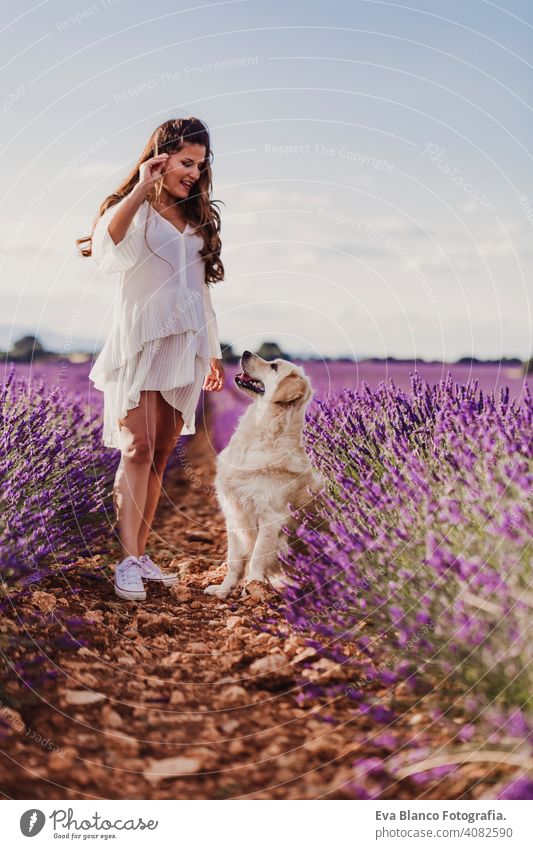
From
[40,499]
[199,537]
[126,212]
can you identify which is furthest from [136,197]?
[199,537]

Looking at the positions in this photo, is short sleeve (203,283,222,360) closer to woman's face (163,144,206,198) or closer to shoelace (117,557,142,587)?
woman's face (163,144,206,198)

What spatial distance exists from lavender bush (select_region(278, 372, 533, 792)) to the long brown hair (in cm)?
112

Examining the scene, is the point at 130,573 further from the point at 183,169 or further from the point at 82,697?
the point at 183,169

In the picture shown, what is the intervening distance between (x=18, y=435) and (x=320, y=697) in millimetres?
2088

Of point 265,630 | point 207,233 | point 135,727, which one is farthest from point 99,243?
point 135,727

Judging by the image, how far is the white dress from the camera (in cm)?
370

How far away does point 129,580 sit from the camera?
3797mm

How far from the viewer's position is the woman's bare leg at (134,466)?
12.4ft

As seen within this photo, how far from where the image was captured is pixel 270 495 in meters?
3.92

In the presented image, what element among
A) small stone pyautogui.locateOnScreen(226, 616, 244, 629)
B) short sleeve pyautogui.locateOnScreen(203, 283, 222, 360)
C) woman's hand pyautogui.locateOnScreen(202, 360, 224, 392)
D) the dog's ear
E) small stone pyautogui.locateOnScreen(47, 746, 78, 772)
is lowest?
small stone pyautogui.locateOnScreen(47, 746, 78, 772)

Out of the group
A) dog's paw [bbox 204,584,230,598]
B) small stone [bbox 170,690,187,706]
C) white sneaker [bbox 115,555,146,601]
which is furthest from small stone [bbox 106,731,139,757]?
dog's paw [bbox 204,584,230,598]

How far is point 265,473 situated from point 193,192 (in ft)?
4.80

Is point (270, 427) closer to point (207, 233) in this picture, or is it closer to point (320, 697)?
point (207, 233)

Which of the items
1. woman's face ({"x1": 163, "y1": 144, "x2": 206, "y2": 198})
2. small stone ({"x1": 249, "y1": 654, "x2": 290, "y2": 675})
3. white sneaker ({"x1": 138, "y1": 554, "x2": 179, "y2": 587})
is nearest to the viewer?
small stone ({"x1": 249, "y1": 654, "x2": 290, "y2": 675})
